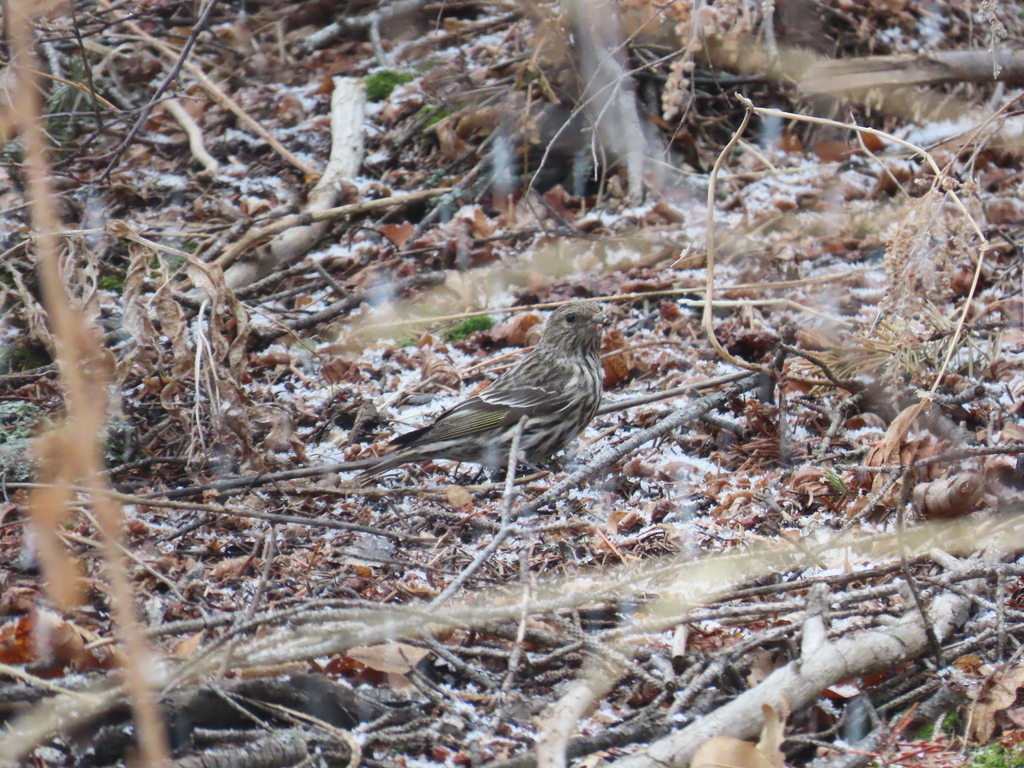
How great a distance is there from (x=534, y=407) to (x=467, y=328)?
1068mm

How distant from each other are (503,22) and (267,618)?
5.94 meters

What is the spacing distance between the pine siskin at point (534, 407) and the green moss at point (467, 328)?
1.87 feet

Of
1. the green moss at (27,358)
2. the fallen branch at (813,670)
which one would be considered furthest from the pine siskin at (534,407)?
the fallen branch at (813,670)

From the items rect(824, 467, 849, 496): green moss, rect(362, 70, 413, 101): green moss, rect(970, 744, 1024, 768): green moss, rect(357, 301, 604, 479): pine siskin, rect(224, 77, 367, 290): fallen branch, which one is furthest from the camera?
rect(362, 70, 413, 101): green moss

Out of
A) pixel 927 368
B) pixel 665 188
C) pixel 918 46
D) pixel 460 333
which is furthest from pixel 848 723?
pixel 918 46

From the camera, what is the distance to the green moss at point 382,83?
7.25 m

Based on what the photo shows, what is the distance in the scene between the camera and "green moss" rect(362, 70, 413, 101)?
725 centimetres

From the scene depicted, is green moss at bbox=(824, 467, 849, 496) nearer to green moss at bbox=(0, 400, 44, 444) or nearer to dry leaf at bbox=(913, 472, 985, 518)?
dry leaf at bbox=(913, 472, 985, 518)

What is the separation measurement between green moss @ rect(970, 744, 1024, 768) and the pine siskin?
230 centimetres

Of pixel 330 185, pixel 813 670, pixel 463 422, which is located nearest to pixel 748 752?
pixel 813 670

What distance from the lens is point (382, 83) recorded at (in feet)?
23.8

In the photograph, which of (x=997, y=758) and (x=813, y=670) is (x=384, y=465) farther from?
(x=997, y=758)

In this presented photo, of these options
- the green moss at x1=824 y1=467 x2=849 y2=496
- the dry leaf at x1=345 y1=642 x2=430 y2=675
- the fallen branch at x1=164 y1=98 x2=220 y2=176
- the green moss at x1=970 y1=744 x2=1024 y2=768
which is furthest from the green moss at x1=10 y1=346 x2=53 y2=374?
the green moss at x1=970 y1=744 x2=1024 y2=768

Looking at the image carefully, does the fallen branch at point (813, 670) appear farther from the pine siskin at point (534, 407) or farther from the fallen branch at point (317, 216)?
the fallen branch at point (317, 216)
